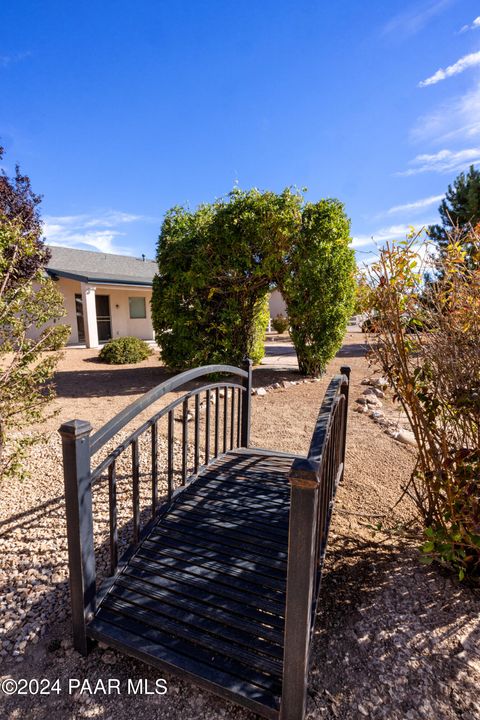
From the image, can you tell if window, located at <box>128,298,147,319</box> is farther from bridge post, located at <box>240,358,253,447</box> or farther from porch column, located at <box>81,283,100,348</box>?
bridge post, located at <box>240,358,253,447</box>

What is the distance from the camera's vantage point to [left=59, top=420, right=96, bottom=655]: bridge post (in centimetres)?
151

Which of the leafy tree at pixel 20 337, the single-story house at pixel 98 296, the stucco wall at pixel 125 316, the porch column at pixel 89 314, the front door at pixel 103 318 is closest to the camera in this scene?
the leafy tree at pixel 20 337

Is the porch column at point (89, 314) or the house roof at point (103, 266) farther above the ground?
the house roof at point (103, 266)

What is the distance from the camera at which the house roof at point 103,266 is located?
15.1m

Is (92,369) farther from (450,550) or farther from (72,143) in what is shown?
(450,550)

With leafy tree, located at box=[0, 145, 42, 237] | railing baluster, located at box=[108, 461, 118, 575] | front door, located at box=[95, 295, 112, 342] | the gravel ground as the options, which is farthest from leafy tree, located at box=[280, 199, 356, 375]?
front door, located at box=[95, 295, 112, 342]

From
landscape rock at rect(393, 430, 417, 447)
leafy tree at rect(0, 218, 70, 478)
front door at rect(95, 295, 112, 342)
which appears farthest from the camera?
front door at rect(95, 295, 112, 342)

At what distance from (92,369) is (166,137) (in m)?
7.90

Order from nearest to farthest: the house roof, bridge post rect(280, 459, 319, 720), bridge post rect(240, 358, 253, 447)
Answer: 1. bridge post rect(280, 459, 319, 720)
2. bridge post rect(240, 358, 253, 447)
3. the house roof

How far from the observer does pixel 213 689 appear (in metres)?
1.38

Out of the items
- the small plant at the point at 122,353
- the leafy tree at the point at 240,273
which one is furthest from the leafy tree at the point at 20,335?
the small plant at the point at 122,353

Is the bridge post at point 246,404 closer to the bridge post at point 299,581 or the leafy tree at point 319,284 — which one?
the bridge post at point 299,581

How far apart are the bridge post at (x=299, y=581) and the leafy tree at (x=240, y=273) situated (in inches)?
272

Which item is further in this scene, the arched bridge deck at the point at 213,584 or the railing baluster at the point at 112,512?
the railing baluster at the point at 112,512
